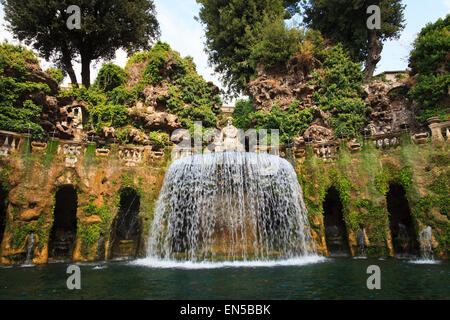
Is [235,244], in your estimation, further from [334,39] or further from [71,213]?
[334,39]

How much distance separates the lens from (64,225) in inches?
475

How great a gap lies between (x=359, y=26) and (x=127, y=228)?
22805 millimetres

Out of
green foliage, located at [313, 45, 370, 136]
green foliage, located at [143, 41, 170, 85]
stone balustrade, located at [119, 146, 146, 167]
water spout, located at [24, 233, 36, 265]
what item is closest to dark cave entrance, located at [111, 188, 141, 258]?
stone balustrade, located at [119, 146, 146, 167]

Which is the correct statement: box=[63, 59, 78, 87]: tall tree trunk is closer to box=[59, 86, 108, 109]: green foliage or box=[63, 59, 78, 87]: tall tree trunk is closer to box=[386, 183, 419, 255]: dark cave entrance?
box=[59, 86, 108, 109]: green foliage

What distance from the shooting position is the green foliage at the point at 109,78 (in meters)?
21.6

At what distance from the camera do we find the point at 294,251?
10.2 meters

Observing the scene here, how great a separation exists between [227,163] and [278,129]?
36.1 ft

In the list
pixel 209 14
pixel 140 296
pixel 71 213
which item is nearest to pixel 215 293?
pixel 140 296

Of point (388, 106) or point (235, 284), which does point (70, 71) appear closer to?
Result: point (235, 284)

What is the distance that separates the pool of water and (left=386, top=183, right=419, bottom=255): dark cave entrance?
419 centimetres

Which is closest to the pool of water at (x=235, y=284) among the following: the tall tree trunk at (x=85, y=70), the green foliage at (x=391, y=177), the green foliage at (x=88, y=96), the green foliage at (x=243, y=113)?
the green foliage at (x=391, y=177)

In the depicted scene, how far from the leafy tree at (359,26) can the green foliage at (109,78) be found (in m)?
17.3

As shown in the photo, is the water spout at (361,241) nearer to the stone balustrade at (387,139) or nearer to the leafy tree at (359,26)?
the stone balustrade at (387,139)

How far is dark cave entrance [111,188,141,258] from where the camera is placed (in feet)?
38.5
